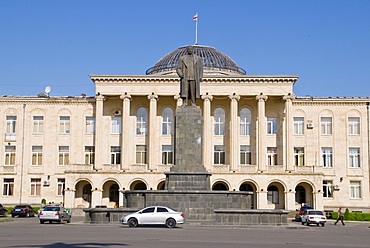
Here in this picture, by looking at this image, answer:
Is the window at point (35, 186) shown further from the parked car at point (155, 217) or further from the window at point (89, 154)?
the parked car at point (155, 217)

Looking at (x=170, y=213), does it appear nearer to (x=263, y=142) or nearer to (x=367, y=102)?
(x=263, y=142)

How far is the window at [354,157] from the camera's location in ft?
203

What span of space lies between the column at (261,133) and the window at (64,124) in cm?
2086

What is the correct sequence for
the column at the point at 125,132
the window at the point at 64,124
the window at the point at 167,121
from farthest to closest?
the window at the point at 64,124 → the window at the point at 167,121 → the column at the point at 125,132

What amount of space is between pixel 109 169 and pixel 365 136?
2765 centimetres

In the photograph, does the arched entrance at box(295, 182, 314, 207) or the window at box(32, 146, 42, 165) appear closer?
the arched entrance at box(295, 182, 314, 207)

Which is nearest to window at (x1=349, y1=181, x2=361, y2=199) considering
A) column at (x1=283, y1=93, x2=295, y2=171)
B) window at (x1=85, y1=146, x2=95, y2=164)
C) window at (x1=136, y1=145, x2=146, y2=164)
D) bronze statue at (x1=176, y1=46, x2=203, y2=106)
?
column at (x1=283, y1=93, x2=295, y2=171)

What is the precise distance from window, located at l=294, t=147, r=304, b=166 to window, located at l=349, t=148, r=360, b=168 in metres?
5.12

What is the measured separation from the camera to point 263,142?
59.9 m

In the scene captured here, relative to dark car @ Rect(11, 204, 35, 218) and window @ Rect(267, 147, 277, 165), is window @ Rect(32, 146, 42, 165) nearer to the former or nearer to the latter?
dark car @ Rect(11, 204, 35, 218)

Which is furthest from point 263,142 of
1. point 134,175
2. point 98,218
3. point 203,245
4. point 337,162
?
point 203,245

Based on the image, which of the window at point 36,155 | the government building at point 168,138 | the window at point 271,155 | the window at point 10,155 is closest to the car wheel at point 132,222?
the government building at point 168,138

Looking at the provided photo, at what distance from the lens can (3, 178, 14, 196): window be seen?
204ft

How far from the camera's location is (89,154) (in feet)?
207
